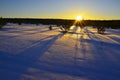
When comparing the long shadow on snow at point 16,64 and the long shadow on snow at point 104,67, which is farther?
the long shadow on snow at point 104,67

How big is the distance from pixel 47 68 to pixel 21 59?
92 centimetres

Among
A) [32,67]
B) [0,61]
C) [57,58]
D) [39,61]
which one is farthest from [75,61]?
[0,61]

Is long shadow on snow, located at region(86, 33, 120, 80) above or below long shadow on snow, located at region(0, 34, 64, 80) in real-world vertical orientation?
below

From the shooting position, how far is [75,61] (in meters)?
5.36

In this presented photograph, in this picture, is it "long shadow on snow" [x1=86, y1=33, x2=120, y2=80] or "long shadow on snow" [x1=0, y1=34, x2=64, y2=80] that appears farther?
"long shadow on snow" [x1=86, y1=33, x2=120, y2=80]

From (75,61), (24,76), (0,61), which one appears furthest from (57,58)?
(24,76)

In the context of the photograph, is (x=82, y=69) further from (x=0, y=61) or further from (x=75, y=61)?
(x=0, y=61)

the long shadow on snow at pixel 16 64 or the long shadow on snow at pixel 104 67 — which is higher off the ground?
the long shadow on snow at pixel 16 64

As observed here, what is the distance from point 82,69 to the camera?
4.68 meters

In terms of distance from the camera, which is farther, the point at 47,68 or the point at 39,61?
the point at 39,61

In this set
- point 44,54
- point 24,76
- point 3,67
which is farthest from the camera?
point 44,54

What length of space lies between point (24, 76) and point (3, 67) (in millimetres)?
749

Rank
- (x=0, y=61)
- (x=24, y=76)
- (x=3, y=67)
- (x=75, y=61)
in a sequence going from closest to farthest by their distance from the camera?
1. (x=24, y=76)
2. (x=3, y=67)
3. (x=0, y=61)
4. (x=75, y=61)

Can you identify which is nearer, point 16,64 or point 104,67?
point 16,64
